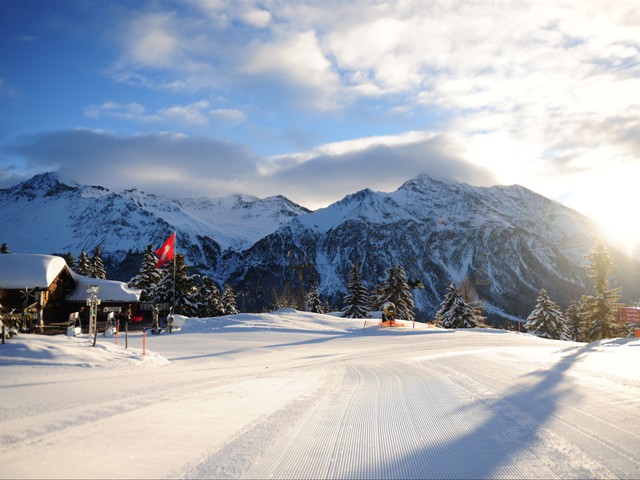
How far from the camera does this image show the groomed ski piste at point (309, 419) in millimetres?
4840

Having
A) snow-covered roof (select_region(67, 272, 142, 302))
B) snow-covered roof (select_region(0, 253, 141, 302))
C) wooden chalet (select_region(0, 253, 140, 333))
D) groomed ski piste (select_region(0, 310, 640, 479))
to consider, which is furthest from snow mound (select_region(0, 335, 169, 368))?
snow-covered roof (select_region(67, 272, 142, 302))

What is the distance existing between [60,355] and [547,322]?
50.8 m

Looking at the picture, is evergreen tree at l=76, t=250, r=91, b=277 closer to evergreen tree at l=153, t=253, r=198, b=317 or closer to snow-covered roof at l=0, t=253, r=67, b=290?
evergreen tree at l=153, t=253, r=198, b=317

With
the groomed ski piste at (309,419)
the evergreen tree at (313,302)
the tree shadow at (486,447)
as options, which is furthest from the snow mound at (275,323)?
the tree shadow at (486,447)

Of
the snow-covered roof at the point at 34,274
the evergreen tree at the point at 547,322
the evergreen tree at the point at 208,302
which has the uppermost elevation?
the snow-covered roof at the point at 34,274

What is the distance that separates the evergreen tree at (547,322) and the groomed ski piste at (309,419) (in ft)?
134

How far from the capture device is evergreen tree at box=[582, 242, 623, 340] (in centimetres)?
3900

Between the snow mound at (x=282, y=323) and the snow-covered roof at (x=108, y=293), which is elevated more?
the snow-covered roof at (x=108, y=293)

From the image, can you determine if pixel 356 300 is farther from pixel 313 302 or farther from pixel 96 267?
pixel 96 267

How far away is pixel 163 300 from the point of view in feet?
151

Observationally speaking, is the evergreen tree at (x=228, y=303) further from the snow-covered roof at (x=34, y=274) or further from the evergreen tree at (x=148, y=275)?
the snow-covered roof at (x=34, y=274)

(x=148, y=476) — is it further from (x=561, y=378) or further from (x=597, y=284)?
(x=597, y=284)

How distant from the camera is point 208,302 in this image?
52.4 meters

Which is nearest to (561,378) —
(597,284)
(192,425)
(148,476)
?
(192,425)
